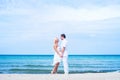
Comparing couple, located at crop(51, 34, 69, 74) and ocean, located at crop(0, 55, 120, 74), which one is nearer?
couple, located at crop(51, 34, 69, 74)

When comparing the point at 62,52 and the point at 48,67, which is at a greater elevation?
the point at 48,67

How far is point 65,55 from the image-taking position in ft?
56.2

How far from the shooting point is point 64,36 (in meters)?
16.7

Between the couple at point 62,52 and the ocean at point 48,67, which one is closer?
the couple at point 62,52

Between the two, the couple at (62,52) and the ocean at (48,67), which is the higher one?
the ocean at (48,67)

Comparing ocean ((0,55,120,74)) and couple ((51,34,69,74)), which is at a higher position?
ocean ((0,55,120,74))

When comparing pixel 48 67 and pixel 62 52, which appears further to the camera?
pixel 48 67
